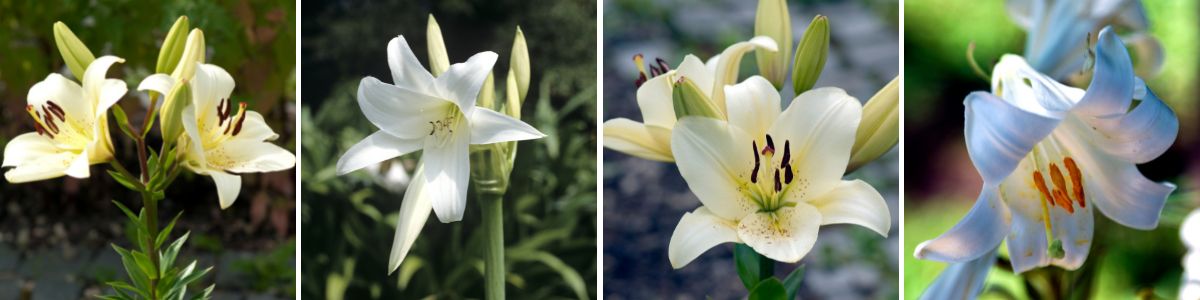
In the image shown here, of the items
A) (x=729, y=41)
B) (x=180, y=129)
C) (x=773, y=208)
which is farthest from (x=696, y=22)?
(x=180, y=129)

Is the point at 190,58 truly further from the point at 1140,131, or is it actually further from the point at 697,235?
the point at 1140,131

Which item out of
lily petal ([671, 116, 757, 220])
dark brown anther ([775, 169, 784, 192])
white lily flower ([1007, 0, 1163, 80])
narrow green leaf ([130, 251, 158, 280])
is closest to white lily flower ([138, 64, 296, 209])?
narrow green leaf ([130, 251, 158, 280])

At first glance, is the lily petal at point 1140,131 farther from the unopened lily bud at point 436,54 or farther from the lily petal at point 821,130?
the unopened lily bud at point 436,54

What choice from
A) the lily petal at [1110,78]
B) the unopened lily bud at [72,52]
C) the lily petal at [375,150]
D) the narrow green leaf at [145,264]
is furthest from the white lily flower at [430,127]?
the lily petal at [1110,78]

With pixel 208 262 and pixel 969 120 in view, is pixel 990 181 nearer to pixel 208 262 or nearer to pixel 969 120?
pixel 969 120

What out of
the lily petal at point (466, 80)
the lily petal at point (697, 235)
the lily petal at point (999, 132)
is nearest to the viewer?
the lily petal at point (999, 132)

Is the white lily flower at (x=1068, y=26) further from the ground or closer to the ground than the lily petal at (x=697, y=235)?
further from the ground

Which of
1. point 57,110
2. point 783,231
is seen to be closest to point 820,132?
point 783,231

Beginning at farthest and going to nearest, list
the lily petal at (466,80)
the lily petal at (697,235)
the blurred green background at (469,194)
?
the blurred green background at (469,194), the lily petal at (466,80), the lily petal at (697,235)
